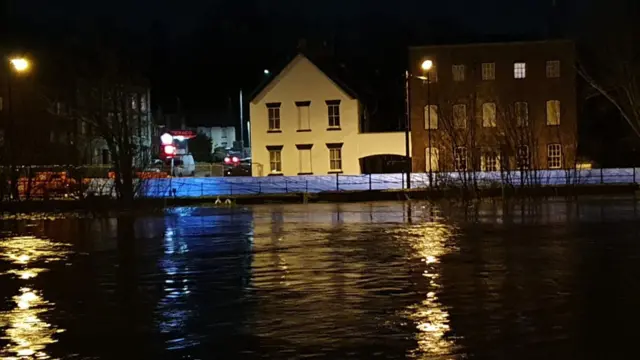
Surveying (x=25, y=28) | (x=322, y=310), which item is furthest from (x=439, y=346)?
(x=25, y=28)

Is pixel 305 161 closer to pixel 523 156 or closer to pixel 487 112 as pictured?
pixel 487 112

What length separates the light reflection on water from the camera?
31.2 ft

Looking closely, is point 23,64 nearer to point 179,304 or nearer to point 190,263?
point 190,263

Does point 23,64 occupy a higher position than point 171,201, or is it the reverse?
point 23,64

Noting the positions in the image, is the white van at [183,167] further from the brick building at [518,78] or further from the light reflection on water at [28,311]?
the light reflection on water at [28,311]

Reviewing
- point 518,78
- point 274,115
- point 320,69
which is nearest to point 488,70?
point 518,78

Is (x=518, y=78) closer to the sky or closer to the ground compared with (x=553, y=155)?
closer to the sky

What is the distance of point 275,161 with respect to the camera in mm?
61938

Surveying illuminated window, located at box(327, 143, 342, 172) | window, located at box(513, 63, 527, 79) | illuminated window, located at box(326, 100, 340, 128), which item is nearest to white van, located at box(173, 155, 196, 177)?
illuminated window, located at box(327, 143, 342, 172)

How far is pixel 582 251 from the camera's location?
17812 mm

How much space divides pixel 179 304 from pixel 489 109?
160 ft

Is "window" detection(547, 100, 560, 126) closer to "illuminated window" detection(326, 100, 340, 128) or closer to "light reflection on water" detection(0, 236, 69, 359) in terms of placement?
"illuminated window" detection(326, 100, 340, 128)

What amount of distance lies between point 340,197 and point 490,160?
30.1 ft

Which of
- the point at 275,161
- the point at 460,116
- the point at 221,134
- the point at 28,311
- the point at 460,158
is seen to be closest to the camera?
the point at 28,311
